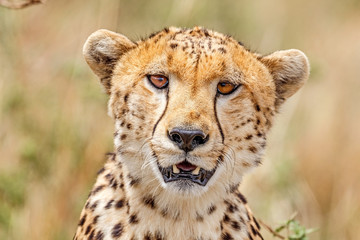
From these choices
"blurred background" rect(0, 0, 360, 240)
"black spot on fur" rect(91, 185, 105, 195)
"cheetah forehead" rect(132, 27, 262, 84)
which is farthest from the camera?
"blurred background" rect(0, 0, 360, 240)

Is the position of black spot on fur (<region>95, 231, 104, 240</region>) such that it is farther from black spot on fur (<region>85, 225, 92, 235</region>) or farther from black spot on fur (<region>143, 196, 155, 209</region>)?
black spot on fur (<region>143, 196, 155, 209</region>)

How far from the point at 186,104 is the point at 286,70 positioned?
24.2 inches

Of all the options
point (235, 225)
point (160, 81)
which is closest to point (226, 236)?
point (235, 225)

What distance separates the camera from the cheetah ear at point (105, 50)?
3.63 meters

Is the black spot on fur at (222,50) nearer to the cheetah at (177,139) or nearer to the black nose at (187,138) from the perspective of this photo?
the cheetah at (177,139)

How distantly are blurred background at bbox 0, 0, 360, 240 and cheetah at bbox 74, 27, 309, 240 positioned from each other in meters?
0.43

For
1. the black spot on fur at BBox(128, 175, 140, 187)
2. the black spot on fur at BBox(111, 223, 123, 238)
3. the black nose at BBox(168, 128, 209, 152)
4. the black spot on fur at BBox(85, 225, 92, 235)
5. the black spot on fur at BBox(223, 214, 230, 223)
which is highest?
the black nose at BBox(168, 128, 209, 152)

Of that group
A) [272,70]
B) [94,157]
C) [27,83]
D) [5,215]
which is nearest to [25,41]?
[27,83]

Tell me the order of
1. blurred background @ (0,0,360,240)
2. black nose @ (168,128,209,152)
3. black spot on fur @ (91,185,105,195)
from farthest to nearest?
blurred background @ (0,0,360,240) → black spot on fur @ (91,185,105,195) → black nose @ (168,128,209,152)

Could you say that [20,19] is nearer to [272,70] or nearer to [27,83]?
[27,83]

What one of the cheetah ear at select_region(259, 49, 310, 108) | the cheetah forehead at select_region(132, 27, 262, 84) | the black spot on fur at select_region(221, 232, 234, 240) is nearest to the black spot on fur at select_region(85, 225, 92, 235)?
the black spot on fur at select_region(221, 232, 234, 240)

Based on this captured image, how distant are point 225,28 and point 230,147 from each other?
12.3 ft

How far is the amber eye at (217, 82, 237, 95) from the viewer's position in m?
3.42

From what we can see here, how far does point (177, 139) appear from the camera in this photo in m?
3.17
